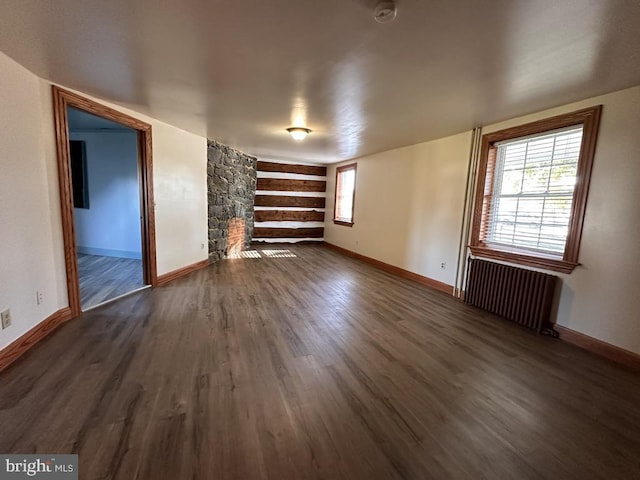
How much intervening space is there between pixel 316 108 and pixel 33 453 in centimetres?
330

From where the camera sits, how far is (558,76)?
2.16 meters

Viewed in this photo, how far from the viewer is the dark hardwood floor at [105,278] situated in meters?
3.44

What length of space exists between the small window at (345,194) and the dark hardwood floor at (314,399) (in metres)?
4.17

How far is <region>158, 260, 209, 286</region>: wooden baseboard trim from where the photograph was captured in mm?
4082

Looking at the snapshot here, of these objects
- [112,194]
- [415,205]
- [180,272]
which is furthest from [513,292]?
[112,194]

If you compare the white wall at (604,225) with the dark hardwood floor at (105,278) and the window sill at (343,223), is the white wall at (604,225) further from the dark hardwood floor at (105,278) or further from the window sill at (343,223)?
the dark hardwood floor at (105,278)

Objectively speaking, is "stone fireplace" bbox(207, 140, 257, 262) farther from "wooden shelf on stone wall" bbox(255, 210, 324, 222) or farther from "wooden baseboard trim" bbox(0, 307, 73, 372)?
"wooden baseboard trim" bbox(0, 307, 73, 372)

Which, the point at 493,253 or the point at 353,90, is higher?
the point at 353,90

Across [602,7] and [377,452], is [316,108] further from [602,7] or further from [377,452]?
[377,452]

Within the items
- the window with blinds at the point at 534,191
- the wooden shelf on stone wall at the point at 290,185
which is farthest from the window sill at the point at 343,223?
the window with blinds at the point at 534,191

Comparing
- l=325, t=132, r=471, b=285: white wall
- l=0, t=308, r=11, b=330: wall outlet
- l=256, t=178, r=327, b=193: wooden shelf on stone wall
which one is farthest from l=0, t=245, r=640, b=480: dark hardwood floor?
l=256, t=178, r=327, b=193: wooden shelf on stone wall

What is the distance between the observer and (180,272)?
14.7 ft

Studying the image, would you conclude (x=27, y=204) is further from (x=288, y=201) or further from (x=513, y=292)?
(x=288, y=201)

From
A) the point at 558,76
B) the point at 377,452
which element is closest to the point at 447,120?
the point at 558,76
